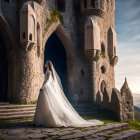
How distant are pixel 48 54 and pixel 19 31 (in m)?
6.27

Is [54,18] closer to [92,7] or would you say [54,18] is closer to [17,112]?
[92,7]

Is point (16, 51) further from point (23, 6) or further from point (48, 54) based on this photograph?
point (48, 54)

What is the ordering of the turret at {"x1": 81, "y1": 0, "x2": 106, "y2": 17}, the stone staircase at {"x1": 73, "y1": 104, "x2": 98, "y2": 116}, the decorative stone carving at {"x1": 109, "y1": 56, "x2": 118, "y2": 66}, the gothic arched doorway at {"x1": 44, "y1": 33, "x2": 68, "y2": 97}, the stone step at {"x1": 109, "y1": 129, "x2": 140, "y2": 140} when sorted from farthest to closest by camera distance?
the decorative stone carving at {"x1": 109, "y1": 56, "x2": 118, "y2": 66}, the gothic arched doorway at {"x1": 44, "y1": 33, "x2": 68, "y2": 97}, the turret at {"x1": 81, "y1": 0, "x2": 106, "y2": 17}, the stone staircase at {"x1": 73, "y1": 104, "x2": 98, "y2": 116}, the stone step at {"x1": 109, "y1": 129, "x2": 140, "y2": 140}

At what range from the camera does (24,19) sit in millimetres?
→ 13805

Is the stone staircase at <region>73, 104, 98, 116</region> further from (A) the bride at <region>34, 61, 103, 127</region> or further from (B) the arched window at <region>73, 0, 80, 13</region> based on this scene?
(B) the arched window at <region>73, 0, 80, 13</region>

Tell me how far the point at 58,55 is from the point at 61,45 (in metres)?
1.09

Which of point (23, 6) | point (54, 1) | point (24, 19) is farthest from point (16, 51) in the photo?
point (54, 1)

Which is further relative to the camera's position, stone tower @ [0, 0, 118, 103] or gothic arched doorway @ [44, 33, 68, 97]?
gothic arched doorway @ [44, 33, 68, 97]

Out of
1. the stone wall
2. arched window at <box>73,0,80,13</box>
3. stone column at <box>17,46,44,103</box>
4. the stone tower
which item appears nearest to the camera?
the stone wall

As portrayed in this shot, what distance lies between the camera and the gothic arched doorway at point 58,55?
18719mm

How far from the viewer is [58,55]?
19531 mm

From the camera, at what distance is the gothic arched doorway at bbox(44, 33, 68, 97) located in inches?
737

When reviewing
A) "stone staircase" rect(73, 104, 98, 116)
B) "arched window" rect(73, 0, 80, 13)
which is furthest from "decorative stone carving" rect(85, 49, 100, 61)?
"arched window" rect(73, 0, 80, 13)

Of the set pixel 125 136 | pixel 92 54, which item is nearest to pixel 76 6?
pixel 92 54
